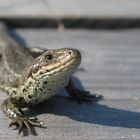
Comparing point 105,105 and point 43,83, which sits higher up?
point 43,83

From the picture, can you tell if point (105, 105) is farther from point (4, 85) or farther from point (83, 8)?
point (83, 8)

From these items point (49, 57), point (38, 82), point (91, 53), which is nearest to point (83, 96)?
point (38, 82)

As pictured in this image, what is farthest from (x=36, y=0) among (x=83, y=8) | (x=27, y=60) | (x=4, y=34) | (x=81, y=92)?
(x=81, y=92)

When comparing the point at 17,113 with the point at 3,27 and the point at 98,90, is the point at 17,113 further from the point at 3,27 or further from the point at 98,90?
the point at 3,27

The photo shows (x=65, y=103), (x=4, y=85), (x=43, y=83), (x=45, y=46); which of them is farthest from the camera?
(x=45, y=46)

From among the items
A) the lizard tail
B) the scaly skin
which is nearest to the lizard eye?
the scaly skin

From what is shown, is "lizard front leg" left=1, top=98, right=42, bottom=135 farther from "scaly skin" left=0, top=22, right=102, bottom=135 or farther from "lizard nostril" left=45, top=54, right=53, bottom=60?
"lizard nostril" left=45, top=54, right=53, bottom=60

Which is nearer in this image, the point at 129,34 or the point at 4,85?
the point at 4,85
